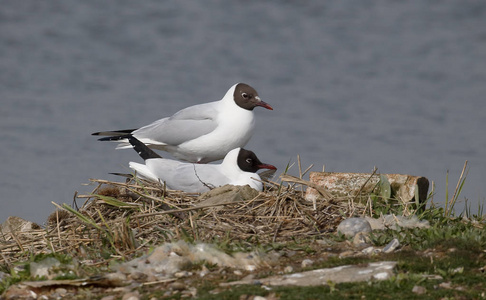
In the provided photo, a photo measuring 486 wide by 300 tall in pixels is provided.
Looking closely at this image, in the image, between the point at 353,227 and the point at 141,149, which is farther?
the point at 141,149

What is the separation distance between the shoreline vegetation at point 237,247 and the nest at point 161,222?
0.6 inches

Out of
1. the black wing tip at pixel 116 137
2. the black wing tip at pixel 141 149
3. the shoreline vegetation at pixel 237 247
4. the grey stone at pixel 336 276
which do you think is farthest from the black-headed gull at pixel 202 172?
the grey stone at pixel 336 276

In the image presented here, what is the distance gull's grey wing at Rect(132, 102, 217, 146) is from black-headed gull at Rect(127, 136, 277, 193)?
0.76m

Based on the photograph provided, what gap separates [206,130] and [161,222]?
2.92m

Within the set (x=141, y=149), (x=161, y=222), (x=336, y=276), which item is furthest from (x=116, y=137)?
(x=336, y=276)

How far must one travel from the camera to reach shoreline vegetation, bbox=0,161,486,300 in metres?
4.48

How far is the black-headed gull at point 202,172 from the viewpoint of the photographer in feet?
26.5

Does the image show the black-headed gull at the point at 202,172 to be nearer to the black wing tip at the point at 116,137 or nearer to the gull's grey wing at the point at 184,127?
the gull's grey wing at the point at 184,127

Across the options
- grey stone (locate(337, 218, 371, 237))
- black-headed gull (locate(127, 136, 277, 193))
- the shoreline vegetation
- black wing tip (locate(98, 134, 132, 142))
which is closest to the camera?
the shoreline vegetation

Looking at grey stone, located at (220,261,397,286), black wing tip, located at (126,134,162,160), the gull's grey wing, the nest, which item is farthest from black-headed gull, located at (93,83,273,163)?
grey stone, located at (220,261,397,286)

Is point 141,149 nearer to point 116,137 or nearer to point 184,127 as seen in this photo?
point 184,127

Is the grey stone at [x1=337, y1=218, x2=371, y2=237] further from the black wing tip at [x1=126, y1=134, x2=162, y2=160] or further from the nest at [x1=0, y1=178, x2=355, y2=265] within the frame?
the black wing tip at [x1=126, y1=134, x2=162, y2=160]

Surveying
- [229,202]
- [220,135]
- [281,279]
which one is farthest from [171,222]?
[220,135]

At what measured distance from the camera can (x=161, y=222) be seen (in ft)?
22.3
